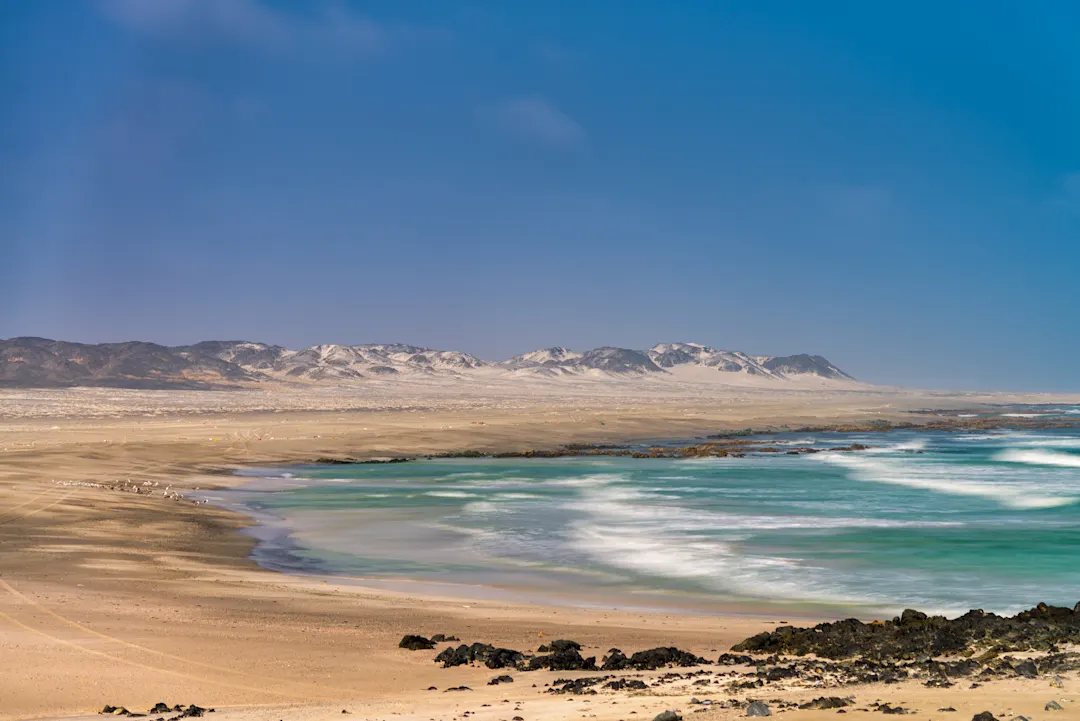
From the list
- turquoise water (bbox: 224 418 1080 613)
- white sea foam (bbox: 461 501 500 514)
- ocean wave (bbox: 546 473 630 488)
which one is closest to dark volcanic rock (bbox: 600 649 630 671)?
turquoise water (bbox: 224 418 1080 613)

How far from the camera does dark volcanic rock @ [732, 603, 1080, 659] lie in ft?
36.3

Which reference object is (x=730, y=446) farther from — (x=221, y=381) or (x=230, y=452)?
(x=221, y=381)

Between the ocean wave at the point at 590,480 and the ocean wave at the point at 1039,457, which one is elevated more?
the ocean wave at the point at 1039,457

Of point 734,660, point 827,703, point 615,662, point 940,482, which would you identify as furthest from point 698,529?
point 940,482

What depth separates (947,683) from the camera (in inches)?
364

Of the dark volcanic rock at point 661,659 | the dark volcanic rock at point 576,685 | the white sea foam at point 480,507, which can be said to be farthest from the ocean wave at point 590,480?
the dark volcanic rock at point 576,685

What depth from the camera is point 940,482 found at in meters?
39.6

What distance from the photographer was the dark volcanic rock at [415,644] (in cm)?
1170

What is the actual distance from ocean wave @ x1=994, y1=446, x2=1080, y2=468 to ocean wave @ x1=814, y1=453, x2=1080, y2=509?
260 inches

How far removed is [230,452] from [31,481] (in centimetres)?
1774

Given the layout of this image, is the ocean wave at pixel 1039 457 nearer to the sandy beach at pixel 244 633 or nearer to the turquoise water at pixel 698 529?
the turquoise water at pixel 698 529

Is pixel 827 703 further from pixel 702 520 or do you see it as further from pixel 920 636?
pixel 702 520

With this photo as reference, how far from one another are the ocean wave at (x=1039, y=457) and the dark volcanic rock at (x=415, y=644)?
46.1 metres

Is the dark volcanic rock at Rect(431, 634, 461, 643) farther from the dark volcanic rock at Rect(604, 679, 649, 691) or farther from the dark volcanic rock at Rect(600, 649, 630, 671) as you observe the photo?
the dark volcanic rock at Rect(604, 679, 649, 691)
